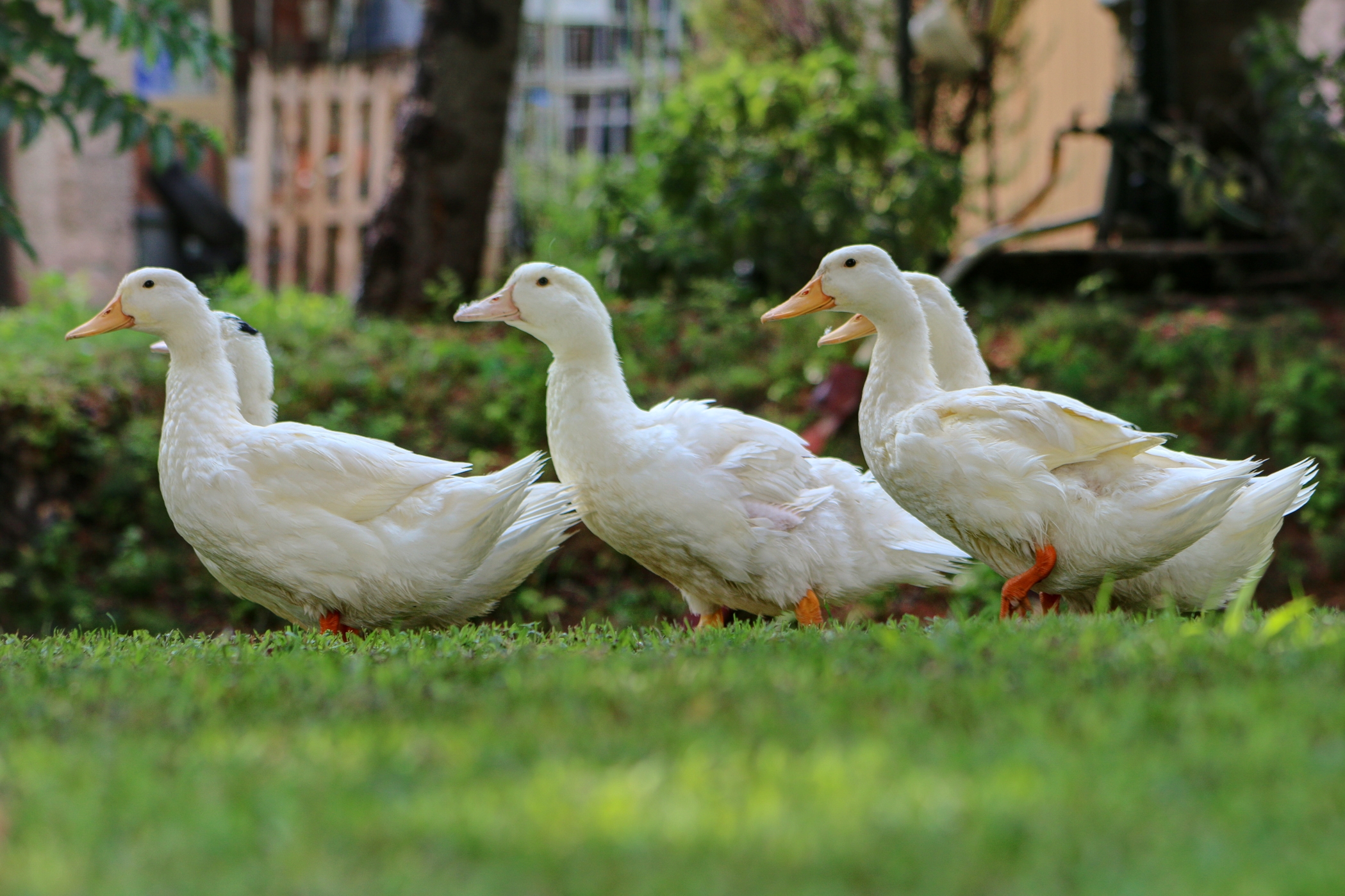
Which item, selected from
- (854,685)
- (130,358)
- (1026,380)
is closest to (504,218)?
(130,358)

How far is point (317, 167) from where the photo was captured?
552 inches

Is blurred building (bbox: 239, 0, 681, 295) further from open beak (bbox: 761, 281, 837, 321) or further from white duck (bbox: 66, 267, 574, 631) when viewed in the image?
open beak (bbox: 761, 281, 837, 321)

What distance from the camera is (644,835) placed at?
6.49 ft

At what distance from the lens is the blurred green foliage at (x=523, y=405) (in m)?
7.28

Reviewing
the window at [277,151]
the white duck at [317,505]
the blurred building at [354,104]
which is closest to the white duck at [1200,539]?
the white duck at [317,505]

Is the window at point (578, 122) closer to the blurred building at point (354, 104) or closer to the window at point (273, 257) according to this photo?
the blurred building at point (354, 104)

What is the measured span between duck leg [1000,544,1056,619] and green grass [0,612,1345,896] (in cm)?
99

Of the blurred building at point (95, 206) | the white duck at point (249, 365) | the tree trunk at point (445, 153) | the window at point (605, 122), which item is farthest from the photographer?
the window at point (605, 122)

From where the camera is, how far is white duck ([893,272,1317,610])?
475 centimetres

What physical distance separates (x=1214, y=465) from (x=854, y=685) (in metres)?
2.38

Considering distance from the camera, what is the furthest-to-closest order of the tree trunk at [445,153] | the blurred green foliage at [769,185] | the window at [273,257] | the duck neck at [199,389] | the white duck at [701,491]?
the window at [273,257]
the tree trunk at [445,153]
the blurred green foliage at [769,185]
the white duck at [701,491]
the duck neck at [199,389]

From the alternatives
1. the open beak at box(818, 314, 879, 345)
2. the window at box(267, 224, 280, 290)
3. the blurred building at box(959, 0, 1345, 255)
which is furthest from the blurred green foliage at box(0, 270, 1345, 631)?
the blurred building at box(959, 0, 1345, 255)

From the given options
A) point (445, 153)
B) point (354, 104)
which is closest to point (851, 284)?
point (445, 153)

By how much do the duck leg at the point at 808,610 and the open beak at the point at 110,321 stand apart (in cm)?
272
